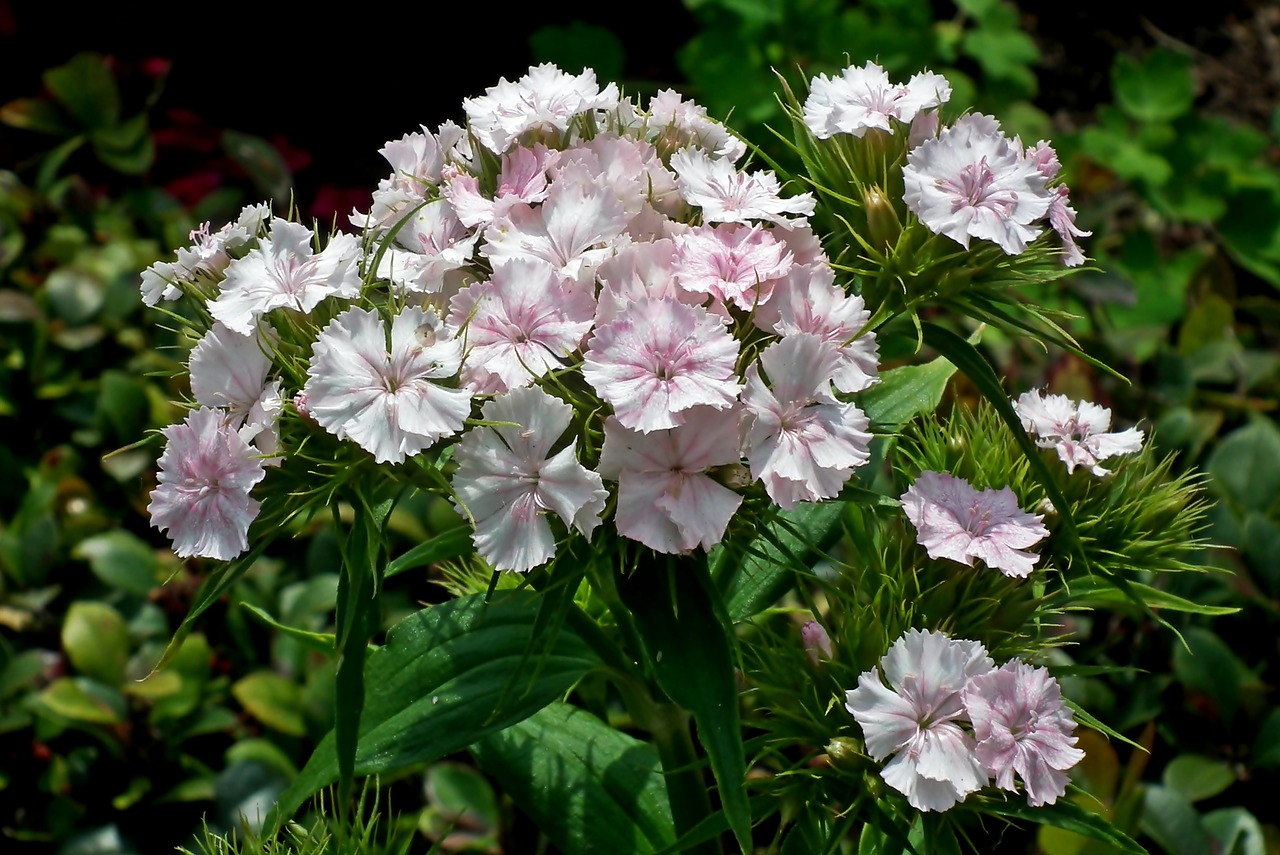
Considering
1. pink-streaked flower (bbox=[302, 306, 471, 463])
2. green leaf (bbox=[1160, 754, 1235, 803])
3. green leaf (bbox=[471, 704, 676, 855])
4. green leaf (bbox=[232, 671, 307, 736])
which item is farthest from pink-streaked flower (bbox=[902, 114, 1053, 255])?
green leaf (bbox=[232, 671, 307, 736])

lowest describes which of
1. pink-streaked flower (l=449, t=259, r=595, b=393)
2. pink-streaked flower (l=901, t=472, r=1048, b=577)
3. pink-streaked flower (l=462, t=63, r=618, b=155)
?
pink-streaked flower (l=901, t=472, r=1048, b=577)

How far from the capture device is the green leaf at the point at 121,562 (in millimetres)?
2068

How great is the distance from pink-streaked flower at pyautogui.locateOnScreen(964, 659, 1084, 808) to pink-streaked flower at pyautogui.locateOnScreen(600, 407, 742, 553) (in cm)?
25

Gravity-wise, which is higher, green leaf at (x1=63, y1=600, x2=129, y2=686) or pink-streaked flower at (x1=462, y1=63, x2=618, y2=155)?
pink-streaked flower at (x1=462, y1=63, x2=618, y2=155)

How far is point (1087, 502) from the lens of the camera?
3.83 ft

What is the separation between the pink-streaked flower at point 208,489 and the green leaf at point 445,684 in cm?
25

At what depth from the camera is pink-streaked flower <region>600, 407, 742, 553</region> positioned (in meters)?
0.85

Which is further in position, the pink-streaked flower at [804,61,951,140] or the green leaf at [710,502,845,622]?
the green leaf at [710,502,845,622]

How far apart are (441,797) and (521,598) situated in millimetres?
755

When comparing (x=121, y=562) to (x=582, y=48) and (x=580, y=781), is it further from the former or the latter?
(x=582, y=48)

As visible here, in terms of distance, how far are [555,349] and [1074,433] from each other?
1.86ft

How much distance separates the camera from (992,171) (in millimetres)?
980

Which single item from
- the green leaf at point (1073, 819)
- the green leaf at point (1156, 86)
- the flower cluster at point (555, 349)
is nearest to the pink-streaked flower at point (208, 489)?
the flower cluster at point (555, 349)

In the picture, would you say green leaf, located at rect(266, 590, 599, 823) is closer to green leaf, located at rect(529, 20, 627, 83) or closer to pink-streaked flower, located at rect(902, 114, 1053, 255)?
pink-streaked flower, located at rect(902, 114, 1053, 255)
